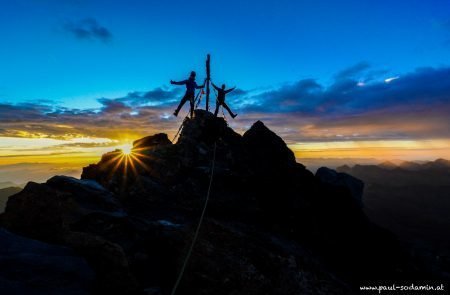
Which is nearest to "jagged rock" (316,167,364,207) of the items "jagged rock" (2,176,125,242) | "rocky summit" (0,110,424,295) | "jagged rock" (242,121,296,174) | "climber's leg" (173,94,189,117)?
"jagged rock" (242,121,296,174)

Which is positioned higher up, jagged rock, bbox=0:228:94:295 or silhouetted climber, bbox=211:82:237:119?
silhouetted climber, bbox=211:82:237:119

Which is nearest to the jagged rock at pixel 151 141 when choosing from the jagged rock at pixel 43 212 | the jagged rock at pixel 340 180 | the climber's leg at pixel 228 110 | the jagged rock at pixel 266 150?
the climber's leg at pixel 228 110

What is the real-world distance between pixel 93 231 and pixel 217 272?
5.41 meters

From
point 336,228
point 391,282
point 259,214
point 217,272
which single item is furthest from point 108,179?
point 391,282

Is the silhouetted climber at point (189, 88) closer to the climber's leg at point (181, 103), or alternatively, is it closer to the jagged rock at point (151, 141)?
the climber's leg at point (181, 103)

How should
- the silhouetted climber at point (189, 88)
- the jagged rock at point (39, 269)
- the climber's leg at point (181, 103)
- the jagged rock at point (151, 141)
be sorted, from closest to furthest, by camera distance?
the jagged rock at point (39, 269)
the jagged rock at point (151, 141)
the silhouetted climber at point (189, 88)
the climber's leg at point (181, 103)

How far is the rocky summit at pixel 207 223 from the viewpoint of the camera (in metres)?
10.4

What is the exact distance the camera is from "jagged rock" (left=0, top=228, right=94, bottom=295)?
6.79 meters

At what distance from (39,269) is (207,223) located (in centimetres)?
677

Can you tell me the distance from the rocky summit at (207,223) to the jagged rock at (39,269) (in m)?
0.06

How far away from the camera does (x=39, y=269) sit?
291 inches

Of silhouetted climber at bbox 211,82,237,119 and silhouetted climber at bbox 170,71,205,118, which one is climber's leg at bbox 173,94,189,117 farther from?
silhouetted climber at bbox 211,82,237,119

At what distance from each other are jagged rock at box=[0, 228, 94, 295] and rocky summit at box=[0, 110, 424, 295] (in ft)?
0.20

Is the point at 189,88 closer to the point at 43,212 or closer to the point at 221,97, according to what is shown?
the point at 221,97
